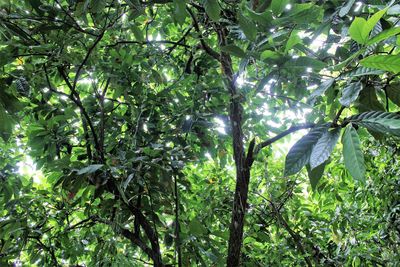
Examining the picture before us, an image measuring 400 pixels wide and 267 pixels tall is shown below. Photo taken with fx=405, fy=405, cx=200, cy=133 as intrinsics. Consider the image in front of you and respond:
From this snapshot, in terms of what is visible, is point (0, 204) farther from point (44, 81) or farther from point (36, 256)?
point (44, 81)

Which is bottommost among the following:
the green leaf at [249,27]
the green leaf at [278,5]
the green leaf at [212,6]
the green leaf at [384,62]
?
the green leaf at [384,62]

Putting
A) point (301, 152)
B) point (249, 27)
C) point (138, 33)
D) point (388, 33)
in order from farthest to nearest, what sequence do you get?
point (138, 33), point (249, 27), point (301, 152), point (388, 33)

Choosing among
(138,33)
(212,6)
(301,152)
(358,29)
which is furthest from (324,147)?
(138,33)

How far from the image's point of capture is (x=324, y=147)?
0.56 m

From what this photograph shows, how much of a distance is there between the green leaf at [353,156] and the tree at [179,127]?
7 centimetres

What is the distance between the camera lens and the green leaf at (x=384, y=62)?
19.1 inches

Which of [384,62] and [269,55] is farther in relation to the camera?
[269,55]

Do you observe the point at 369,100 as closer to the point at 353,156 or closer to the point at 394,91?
the point at 394,91

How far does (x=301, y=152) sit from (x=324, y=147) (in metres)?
0.04

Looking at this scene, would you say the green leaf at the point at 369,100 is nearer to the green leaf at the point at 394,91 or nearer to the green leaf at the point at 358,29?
the green leaf at the point at 394,91

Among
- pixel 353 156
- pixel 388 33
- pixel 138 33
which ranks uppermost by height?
pixel 138 33

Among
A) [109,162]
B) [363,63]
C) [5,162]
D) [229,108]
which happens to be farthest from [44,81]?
[363,63]

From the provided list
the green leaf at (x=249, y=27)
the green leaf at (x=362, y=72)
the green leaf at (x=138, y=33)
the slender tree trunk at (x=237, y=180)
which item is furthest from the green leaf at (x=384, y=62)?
the green leaf at (x=138, y=33)

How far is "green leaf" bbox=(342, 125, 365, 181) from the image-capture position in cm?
52
